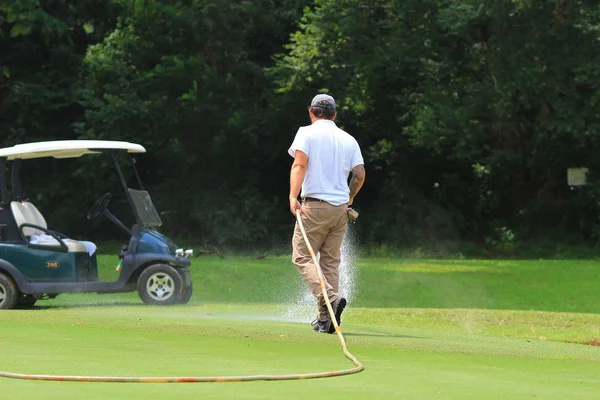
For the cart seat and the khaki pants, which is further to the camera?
the cart seat

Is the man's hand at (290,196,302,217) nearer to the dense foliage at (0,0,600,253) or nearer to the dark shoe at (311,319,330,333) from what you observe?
the dark shoe at (311,319,330,333)

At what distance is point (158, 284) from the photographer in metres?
15.5

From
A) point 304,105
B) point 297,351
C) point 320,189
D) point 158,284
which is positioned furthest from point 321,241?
point 304,105

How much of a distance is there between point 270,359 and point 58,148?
7743 millimetres

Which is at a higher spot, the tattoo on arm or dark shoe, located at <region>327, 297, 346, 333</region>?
the tattoo on arm

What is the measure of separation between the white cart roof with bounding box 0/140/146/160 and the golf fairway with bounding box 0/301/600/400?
12.1 feet

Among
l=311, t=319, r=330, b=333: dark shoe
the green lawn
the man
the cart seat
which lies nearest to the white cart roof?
the cart seat

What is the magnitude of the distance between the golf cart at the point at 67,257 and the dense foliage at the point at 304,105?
18.1 meters

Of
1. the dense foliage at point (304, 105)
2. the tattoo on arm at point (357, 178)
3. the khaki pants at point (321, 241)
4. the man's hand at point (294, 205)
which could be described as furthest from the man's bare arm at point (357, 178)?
the dense foliage at point (304, 105)

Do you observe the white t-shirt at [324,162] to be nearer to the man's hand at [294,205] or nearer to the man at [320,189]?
the man at [320,189]

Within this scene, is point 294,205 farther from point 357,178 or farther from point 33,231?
point 33,231

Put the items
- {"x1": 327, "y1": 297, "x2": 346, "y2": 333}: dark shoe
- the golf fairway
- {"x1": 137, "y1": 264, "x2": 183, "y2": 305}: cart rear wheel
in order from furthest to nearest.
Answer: {"x1": 137, "y1": 264, "x2": 183, "y2": 305}: cart rear wheel, {"x1": 327, "y1": 297, "x2": 346, "y2": 333}: dark shoe, the golf fairway

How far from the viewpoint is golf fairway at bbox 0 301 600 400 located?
6438mm

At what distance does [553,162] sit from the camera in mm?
35344
